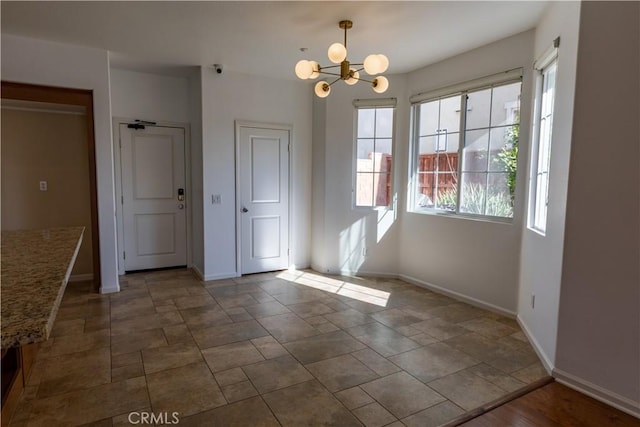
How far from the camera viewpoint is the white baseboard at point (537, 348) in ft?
8.47

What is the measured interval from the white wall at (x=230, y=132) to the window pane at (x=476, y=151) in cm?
214

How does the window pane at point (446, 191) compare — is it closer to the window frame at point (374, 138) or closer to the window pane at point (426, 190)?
the window pane at point (426, 190)

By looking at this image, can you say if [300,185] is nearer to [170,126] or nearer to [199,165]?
A: [199,165]

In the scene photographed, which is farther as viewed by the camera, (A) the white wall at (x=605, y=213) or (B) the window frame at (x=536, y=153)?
(B) the window frame at (x=536, y=153)

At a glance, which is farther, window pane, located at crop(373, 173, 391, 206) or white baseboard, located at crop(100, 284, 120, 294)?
window pane, located at crop(373, 173, 391, 206)

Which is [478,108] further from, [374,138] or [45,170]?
[45,170]

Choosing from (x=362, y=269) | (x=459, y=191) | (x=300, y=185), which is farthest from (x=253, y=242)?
(x=459, y=191)

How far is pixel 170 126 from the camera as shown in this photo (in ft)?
16.6

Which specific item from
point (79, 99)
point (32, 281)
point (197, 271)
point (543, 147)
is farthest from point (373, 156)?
point (32, 281)

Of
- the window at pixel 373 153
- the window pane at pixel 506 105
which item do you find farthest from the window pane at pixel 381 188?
the window pane at pixel 506 105

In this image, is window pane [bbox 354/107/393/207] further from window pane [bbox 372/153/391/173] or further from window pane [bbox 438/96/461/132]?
window pane [bbox 438/96/461/132]

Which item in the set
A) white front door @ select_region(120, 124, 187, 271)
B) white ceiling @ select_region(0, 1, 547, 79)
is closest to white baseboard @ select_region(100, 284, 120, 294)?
white front door @ select_region(120, 124, 187, 271)

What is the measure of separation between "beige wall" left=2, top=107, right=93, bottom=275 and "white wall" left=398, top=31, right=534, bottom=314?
3955mm

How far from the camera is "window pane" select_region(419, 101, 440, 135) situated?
172 inches
